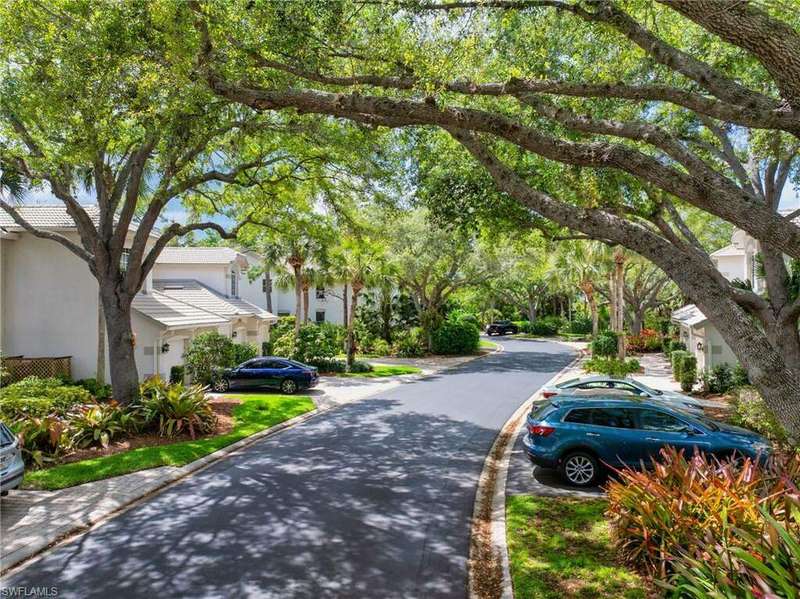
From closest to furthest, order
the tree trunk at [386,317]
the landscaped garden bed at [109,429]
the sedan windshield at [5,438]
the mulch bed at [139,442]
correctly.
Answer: the sedan windshield at [5,438] < the landscaped garden bed at [109,429] < the mulch bed at [139,442] < the tree trunk at [386,317]

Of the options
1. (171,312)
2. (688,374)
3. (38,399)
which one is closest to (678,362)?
(688,374)

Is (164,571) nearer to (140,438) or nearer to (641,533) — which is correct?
(641,533)

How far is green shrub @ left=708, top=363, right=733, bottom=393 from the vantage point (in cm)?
2131

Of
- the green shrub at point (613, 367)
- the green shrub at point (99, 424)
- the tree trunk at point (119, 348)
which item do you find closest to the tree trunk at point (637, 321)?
the green shrub at point (613, 367)

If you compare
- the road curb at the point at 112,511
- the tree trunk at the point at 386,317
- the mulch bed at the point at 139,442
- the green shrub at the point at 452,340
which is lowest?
the road curb at the point at 112,511

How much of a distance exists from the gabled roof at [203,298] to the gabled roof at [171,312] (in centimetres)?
121

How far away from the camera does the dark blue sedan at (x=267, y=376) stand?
22.9m

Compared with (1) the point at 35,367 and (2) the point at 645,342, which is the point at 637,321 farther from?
(1) the point at 35,367

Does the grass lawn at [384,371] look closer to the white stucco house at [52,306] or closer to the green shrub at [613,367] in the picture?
the green shrub at [613,367]

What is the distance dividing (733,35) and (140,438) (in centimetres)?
1473

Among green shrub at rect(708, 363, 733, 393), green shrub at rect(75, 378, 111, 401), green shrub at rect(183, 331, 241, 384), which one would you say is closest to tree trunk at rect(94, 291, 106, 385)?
green shrub at rect(75, 378, 111, 401)

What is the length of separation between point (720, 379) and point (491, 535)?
675 inches

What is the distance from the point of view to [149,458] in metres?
12.3

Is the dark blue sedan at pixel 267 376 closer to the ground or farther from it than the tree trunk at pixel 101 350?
closer to the ground
